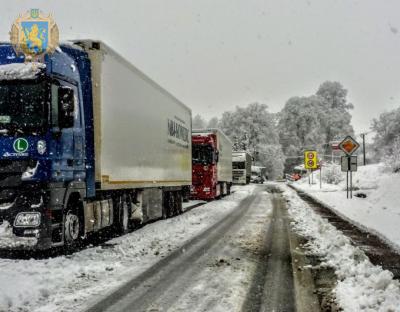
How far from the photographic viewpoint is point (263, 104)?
100875 millimetres

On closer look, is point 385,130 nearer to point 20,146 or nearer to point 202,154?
point 202,154

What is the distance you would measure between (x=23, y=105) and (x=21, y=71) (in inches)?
25.1

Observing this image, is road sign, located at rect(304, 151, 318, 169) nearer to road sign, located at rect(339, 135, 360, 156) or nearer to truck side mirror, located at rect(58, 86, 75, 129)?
road sign, located at rect(339, 135, 360, 156)

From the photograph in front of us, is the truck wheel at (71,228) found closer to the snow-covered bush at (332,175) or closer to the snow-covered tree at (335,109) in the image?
the snow-covered bush at (332,175)

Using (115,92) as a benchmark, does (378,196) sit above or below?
below

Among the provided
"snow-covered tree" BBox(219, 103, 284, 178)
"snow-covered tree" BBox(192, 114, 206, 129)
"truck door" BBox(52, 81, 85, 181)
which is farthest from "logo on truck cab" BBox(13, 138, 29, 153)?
"snow-covered tree" BBox(192, 114, 206, 129)

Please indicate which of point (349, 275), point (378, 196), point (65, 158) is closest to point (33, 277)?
point (65, 158)

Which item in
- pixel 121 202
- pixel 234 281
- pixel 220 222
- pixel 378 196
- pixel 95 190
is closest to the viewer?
pixel 234 281

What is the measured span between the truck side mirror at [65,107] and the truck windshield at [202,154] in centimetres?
1884

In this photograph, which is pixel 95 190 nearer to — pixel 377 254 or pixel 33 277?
pixel 33 277

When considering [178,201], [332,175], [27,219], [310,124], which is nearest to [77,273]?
[27,219]

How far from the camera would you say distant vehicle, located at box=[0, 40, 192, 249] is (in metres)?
8.77

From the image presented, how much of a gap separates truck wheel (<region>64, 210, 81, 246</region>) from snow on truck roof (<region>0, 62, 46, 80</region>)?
265 centimetres

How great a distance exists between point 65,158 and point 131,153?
3547mm
